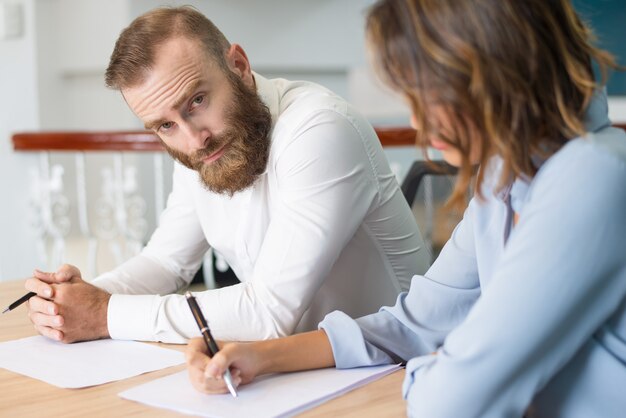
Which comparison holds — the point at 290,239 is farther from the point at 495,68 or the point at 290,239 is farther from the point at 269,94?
the point at 495,68

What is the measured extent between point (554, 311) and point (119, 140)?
2.34 meters

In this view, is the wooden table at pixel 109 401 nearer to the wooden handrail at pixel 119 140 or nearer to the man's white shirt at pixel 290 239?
the man's white shirt at pixel 290 239

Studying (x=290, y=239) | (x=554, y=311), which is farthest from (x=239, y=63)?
(x=554, y=311)

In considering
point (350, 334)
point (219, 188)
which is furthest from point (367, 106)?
point (350, 334)

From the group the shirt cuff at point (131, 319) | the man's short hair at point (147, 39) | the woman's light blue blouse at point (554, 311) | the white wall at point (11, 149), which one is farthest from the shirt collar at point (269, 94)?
the white wall at point (11, 149)

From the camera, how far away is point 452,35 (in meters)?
0.94

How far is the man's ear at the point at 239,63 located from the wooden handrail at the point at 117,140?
3.84 feet

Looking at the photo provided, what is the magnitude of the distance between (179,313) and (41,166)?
2.10 meters

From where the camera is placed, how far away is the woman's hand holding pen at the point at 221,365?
114 centimetres

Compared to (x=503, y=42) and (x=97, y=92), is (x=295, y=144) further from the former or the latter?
(x=97, y=92)

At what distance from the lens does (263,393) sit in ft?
3.77

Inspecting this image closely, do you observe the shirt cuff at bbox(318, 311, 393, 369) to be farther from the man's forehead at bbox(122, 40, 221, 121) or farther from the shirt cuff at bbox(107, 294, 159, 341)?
the man's forehead at bbox(122, 40, 221, 121)

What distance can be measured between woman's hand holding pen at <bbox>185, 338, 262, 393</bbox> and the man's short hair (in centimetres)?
65

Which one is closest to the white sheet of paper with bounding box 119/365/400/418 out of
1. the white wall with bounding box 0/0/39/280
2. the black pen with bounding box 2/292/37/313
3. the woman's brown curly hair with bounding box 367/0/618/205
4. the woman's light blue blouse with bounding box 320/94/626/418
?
the woman's light blue blouse with bounding box 320/94/626/418
